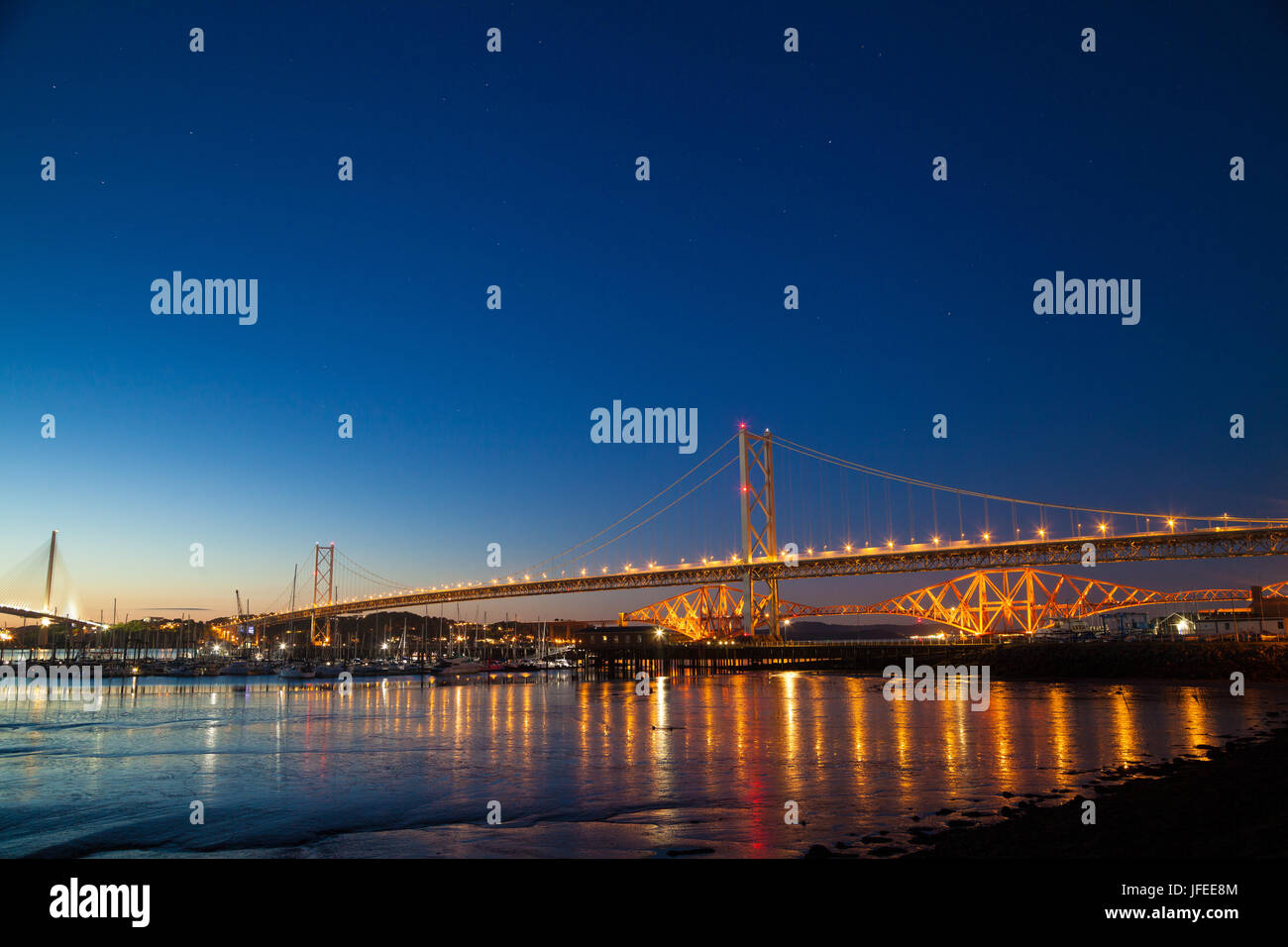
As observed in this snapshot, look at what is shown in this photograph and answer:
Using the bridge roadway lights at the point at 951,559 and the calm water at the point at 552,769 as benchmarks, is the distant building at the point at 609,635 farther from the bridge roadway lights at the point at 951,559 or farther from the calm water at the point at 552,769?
the calm water at the point at 552,769

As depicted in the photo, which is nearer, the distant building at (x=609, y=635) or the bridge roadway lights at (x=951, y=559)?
the bridge roadway lights at (x=951, y=559)

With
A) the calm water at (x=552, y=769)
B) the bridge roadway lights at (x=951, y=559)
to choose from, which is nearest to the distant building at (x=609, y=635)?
the bridge roadway lights at (x=951, y=559)

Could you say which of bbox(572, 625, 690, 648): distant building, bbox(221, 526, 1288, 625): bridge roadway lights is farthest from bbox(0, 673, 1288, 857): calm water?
bbox(572, 625, 690, 648): distant building

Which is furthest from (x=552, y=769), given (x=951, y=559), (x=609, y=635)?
(x=609, y=635)

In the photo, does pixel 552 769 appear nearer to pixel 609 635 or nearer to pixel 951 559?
pixel 951 559
